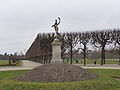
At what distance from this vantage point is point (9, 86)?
13.4 meters

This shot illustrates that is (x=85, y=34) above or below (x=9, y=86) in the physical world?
above

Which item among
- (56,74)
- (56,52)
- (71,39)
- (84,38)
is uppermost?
(84,38)

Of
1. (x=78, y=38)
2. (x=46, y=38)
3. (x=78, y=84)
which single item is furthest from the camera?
(x=46, y=38)

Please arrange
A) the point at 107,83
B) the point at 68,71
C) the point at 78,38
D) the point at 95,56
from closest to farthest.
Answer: the point at 107,83
the point at 68,71
the point at 78,38
the point at 95,56

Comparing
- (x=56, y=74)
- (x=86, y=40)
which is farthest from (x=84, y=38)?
(x=56, y=74)

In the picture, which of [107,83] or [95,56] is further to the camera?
[95,56]

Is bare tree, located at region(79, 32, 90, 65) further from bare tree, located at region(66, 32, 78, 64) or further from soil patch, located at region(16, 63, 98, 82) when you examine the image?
soil patch, located at region(16, 63, 98, 82)

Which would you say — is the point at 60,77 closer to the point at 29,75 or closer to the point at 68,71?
the point at 68,71

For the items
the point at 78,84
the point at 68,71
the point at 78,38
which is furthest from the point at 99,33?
the point at 78,84

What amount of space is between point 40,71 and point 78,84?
14.6ft

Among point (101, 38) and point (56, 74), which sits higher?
point (101, 38)

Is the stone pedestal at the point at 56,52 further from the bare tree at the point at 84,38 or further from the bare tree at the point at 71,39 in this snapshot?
the bare tree at the point at 71,39

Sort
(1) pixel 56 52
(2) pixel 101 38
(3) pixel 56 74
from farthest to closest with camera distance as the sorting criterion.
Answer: (2) pixel 101 38, (1) pixel 56 52, (3) pixel 56 74

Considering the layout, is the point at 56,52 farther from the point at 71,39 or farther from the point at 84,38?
the point at 71,39
